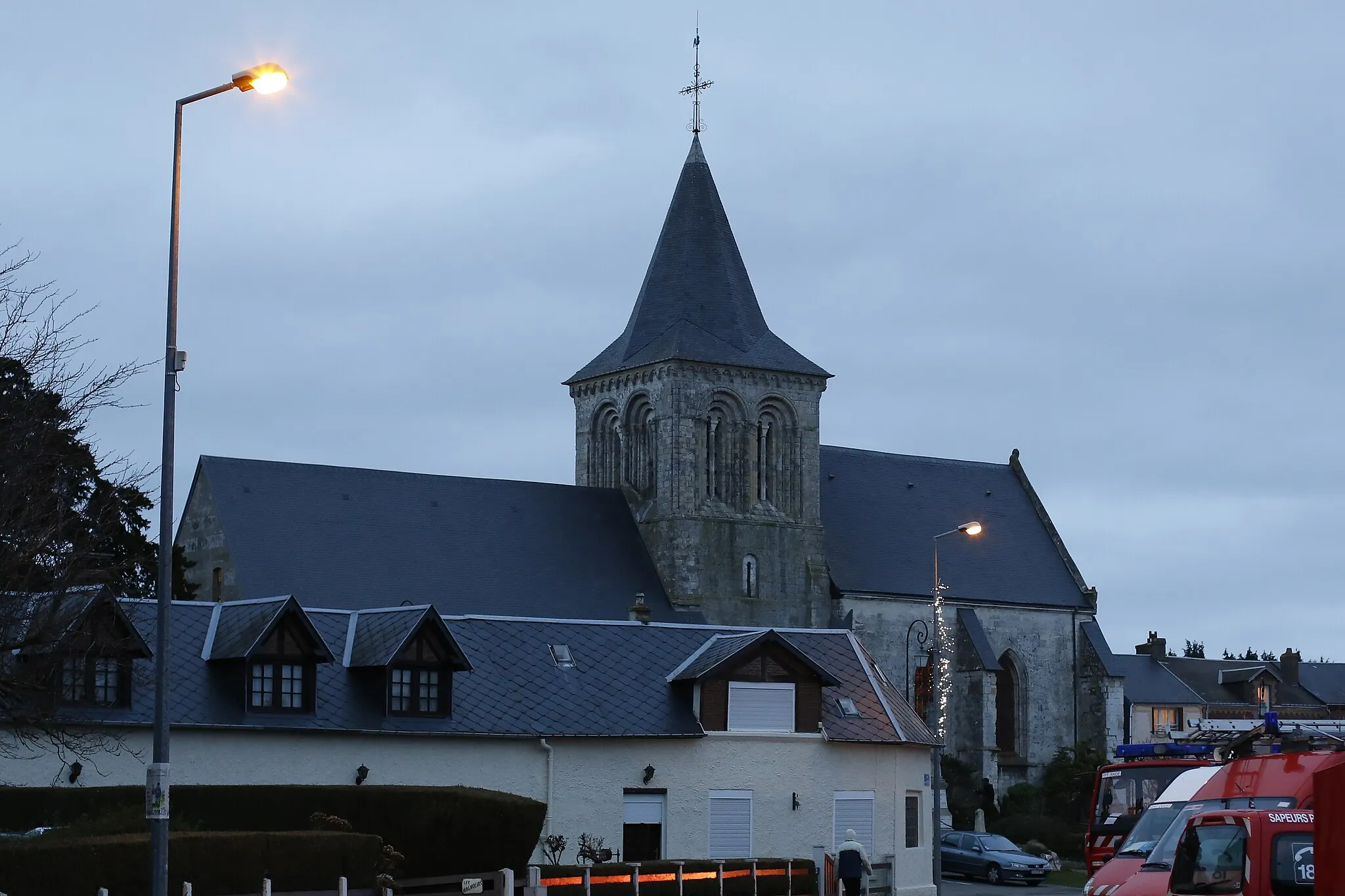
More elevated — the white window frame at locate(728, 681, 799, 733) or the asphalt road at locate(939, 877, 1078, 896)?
the white window frame at locate(728, 681, 799, 733)

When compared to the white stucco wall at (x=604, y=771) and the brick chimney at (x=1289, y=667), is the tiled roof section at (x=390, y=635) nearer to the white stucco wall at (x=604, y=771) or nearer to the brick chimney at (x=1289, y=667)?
the white stucco wall at (x=604, y=771)

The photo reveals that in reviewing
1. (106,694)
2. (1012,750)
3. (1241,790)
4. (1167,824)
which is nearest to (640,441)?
(1012,750)

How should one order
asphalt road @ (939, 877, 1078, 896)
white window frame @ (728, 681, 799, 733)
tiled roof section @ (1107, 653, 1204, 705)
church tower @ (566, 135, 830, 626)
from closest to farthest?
white window frame @ (728, 681, 799, 733) < asphalt road @ (939, 877, 1078, 896) < church tower @ (566, 135, 830, 626) < tiled roof section @ (1107, 653, 1204, 705)

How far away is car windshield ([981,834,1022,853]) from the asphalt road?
0.84 metres

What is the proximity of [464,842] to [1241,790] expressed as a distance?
43.8ft

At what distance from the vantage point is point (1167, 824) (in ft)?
81.1

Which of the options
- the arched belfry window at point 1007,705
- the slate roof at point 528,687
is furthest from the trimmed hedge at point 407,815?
the arched belfry window at point 1007,705

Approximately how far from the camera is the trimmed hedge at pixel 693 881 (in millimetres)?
27719

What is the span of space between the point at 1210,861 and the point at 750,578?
2046 inches

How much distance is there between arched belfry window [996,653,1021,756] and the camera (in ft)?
250

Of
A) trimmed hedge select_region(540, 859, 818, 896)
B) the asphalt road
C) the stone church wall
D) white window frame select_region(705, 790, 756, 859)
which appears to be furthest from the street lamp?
the stone church wall

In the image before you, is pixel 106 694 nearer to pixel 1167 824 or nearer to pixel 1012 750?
pixel 1167 824

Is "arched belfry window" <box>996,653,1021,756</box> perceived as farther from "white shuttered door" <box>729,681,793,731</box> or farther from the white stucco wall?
"white shuttered door" <box>729,681,793,731</box>

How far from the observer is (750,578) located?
70.0m
